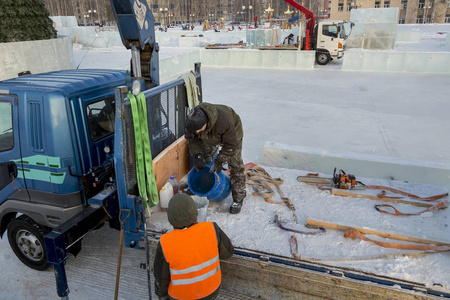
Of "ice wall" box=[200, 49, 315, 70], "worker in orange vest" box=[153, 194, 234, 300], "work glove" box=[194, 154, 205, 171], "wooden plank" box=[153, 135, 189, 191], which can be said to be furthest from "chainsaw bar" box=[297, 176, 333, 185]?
"ice wall" box=[200, 49, 315, 70]

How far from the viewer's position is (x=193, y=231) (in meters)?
2.59

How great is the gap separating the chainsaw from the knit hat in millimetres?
2670

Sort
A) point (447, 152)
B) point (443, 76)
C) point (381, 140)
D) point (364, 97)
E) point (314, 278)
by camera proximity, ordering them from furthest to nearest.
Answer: point (443, 76), point (364, 97), point (381, 140), point (447, 152), point (314, 278)

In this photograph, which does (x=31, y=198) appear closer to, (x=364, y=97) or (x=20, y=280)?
(x=20, y=280)

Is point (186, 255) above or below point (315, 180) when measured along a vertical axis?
above

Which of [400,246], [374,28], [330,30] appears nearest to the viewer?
[400,246]

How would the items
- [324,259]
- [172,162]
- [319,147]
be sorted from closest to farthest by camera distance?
[324,259] → [172,162] → [319,147]

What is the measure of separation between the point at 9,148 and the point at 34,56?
954 centimetres

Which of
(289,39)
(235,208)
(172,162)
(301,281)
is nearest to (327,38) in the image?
(289,39)

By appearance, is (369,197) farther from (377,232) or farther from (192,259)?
(192,259)

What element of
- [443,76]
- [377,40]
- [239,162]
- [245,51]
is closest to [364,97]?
[443,76]

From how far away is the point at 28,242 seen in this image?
4.25 m

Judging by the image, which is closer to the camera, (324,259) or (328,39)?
(324,259)

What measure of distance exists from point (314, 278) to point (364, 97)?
11.8 meters
